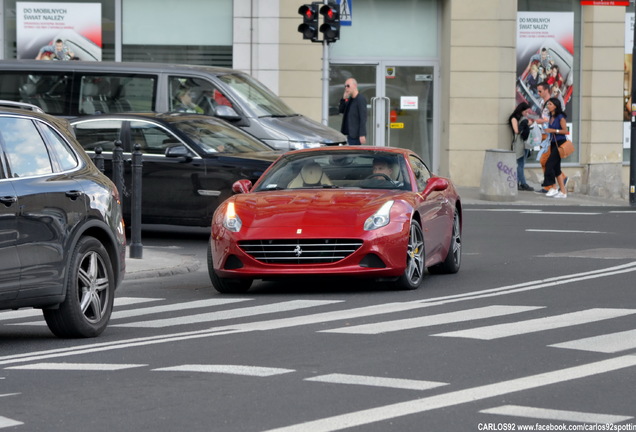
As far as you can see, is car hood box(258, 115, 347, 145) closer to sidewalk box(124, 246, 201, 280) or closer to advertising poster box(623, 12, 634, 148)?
sidewalk box(124, 246, 201, 280)

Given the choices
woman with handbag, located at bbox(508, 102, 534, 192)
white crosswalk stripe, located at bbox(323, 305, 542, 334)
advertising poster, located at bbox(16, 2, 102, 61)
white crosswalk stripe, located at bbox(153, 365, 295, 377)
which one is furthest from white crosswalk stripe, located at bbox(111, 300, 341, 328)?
advertising poster, located at bbox(16, 2, 102, 61)

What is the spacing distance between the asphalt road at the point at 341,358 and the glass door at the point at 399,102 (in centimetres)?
1636

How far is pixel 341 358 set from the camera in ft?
27.8

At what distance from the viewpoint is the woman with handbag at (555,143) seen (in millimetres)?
27250

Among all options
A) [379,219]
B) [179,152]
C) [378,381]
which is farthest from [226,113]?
[378,381]

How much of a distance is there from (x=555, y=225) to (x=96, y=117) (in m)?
6.91

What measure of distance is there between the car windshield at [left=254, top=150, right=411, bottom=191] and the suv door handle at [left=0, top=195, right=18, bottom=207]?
466 centimetres

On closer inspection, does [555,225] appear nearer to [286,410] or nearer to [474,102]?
[474,102]

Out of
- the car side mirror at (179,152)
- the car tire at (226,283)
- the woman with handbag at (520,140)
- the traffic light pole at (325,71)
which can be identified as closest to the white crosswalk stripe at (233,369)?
the car tire at (226,283)

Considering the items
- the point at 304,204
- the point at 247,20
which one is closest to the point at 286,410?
the point at 304,204

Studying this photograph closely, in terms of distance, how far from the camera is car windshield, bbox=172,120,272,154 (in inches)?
708

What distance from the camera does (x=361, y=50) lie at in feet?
100

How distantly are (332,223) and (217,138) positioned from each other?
629 centimetres

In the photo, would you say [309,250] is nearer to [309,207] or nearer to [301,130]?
[309,207]
